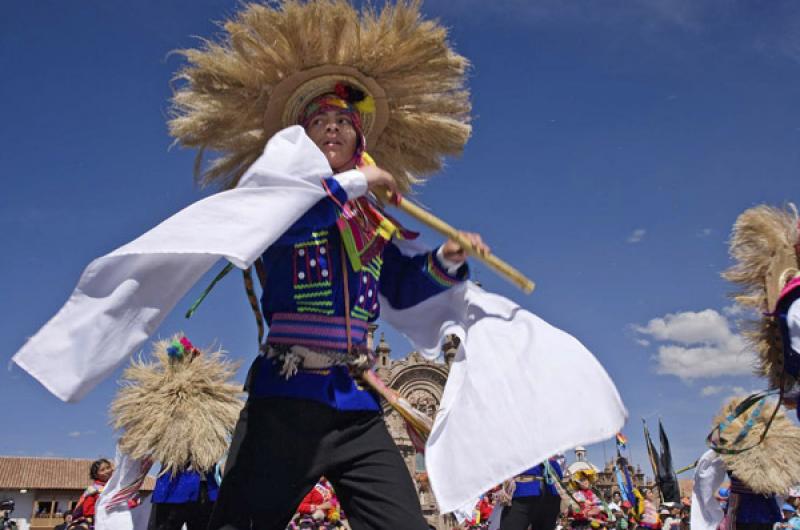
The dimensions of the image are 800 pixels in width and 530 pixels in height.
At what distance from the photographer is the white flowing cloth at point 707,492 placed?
8.75m

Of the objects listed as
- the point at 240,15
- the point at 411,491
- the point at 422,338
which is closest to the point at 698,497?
the point at 422,338

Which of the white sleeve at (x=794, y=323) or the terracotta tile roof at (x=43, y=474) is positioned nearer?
the white sleeve at (x=794, y=323)

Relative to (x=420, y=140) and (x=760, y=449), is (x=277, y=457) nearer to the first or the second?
(x=420, y=140)

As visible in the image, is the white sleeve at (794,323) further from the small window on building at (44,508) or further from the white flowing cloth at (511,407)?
the small window on building at (44,508)

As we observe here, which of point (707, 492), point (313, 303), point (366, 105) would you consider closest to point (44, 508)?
point (707, 492)

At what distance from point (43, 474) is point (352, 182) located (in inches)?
1903

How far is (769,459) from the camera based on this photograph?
8.26 meters

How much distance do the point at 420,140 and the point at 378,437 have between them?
1643 mm

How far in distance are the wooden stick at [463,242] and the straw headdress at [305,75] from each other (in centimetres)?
63

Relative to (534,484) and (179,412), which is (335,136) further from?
(534,484)

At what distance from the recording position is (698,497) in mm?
8922

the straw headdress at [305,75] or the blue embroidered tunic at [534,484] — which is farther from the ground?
the straw headdress at [305,75]

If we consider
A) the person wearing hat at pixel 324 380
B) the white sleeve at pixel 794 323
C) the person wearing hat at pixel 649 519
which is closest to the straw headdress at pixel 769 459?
the white sleeve at pixel 794 323

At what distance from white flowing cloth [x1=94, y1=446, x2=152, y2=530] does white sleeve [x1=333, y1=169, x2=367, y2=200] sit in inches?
192
